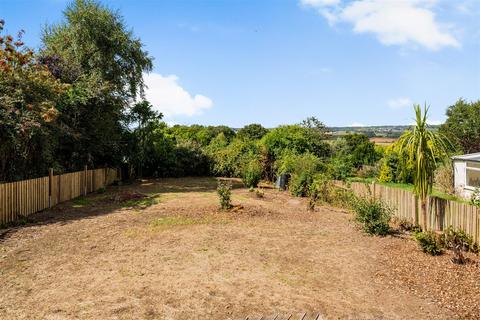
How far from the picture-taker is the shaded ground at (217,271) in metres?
5.32

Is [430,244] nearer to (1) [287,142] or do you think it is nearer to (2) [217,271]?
(2) [217,271]

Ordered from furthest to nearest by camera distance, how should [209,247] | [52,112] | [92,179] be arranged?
[92,179] → [52,112] → [209,247]

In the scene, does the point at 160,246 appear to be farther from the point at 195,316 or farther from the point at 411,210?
the point at 411,210

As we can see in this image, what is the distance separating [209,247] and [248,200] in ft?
22.1

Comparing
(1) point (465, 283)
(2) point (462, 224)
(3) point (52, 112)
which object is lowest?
(1) point (465, 283)

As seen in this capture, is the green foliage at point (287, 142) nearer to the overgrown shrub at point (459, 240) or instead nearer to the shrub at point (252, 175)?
the shrub at point (252, 175)

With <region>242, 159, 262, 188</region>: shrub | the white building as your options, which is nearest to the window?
the white building

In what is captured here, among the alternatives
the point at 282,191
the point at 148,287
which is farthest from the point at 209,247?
the point at 282,191

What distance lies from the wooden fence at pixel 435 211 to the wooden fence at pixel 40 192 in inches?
442

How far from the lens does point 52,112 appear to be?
1188cm

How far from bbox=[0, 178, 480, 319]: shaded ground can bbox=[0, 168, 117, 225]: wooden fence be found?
701 mm

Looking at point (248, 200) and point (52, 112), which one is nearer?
point (52, 112)

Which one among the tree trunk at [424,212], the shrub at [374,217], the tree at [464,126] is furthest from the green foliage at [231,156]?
the tree at [464,126]

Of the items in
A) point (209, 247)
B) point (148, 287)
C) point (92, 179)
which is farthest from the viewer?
point (92, 179)
